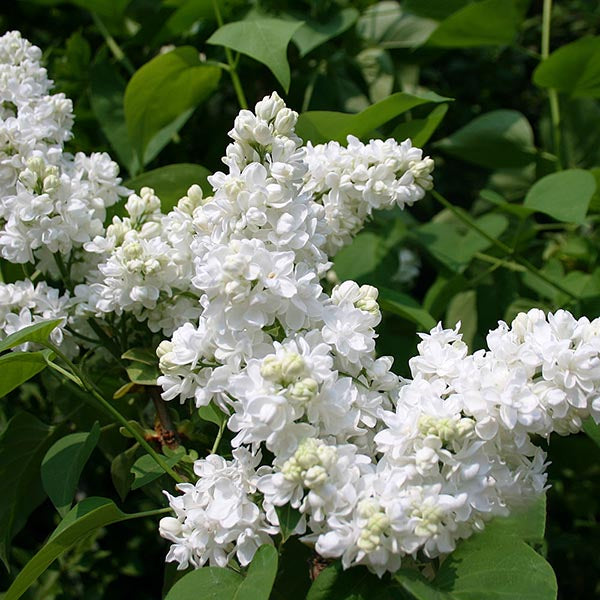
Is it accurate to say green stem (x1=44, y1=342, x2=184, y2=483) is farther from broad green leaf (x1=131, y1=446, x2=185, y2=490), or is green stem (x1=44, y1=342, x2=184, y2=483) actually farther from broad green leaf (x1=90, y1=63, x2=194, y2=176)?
broad green leaf (x1=90, y1=63, x2=194, y2=176)

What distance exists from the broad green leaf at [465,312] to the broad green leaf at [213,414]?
3.08ft

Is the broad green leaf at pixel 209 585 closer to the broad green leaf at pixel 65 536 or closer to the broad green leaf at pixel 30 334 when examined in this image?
the broad green leaf at pixel 65 536

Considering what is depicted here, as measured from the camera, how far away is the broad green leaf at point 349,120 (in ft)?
4.20

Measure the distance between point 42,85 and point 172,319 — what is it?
484 mm

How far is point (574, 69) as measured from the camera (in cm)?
179

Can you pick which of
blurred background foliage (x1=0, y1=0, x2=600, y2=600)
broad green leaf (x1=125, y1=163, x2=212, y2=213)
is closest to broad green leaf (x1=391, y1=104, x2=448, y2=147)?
blurred background foliage (x1=0, y1=0, x2=600, y2=600)

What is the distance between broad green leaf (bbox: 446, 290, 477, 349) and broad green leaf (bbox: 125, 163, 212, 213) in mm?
746

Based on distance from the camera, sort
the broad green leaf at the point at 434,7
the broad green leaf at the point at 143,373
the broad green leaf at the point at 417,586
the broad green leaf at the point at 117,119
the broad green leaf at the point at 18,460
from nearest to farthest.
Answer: the broad green leaf at the point at 417,586
the broad green leaf at the point at 143,373
the broad green leaf at the point at 18,460
the broad green leaf at the point at 117,119
the broad green leaf at the point at 434,7

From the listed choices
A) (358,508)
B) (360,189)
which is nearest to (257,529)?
(358,508)

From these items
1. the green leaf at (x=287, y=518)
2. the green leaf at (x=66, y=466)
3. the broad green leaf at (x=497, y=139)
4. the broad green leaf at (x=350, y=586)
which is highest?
the green leaf at (x=287, y=518)

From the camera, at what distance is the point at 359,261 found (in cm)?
163

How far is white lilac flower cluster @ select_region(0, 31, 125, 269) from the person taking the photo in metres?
1.11

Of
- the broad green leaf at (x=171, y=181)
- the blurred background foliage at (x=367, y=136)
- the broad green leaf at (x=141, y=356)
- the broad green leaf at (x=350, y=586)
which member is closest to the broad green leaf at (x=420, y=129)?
the blurred background foliage at (x=367, y=136)

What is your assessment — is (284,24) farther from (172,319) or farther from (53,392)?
(53,392)
